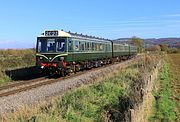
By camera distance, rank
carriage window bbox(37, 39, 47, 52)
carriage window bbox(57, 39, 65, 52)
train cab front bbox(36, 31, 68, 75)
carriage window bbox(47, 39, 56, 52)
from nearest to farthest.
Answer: train cab front bbox(36, 31, 68, 75), carriage window bbox(57, 39, 65, 52), carriage window bbox(47, 39, 56, 52), carriage window bbox(37, 39, 47, 52)

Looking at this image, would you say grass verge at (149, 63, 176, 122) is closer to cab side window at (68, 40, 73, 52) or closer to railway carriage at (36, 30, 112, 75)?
railway carriage at (36, 30, 112, 75)

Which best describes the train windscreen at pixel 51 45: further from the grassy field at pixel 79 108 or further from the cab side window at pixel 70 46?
the grassy field at pixel 79 108

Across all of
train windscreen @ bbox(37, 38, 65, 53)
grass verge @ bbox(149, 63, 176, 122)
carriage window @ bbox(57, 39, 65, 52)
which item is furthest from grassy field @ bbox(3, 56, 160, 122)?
train windscreen @ bbox(37, 38, 65, 53)

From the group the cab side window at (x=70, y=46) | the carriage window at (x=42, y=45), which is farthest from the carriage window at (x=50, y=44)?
the cab side window at (x=70, y=46)

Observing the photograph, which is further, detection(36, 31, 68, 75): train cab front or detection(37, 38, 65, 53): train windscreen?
detection(37, 38, 65, 53): train windscreen

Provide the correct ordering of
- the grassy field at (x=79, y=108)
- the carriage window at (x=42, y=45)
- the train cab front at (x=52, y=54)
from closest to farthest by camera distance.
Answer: the grassy field at (x=79, y=108) → the train cab front at (x=52, y=54) → the carriage window at (x=42, y=45)

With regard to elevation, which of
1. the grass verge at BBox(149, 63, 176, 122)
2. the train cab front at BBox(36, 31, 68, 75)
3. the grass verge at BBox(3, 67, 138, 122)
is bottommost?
the grass verge at BBox(149, 63, 176, 122)

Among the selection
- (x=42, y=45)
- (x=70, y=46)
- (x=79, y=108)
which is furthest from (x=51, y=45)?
(x=79, y=108)

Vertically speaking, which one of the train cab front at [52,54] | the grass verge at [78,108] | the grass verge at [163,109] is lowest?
the grass verge at [163,109]

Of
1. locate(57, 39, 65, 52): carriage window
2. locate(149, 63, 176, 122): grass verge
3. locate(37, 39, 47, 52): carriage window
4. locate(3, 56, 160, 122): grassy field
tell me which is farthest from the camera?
locate(37, 39, 47, 52): carriage window

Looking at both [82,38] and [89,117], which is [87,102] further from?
[82,38]

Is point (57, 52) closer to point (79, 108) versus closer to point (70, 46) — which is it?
point (70, 46)

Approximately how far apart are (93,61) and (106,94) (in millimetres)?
19871

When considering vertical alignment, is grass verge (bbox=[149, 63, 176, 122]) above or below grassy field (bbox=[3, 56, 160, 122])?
below
